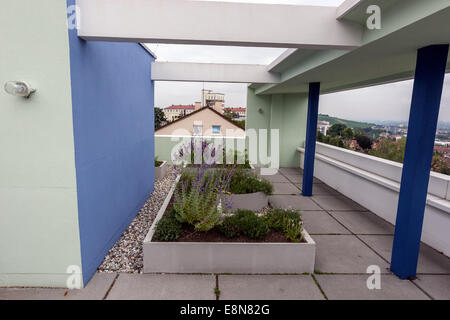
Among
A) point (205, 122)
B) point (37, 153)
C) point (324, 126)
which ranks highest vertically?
point (205, 122)

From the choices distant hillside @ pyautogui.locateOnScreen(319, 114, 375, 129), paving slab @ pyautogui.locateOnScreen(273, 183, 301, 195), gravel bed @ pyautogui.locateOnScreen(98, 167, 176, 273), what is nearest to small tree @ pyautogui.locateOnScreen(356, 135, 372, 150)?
distant hillside @ pyautogui.locateOnScreen(319, 114, 375, 129)

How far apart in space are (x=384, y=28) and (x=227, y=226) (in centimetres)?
289

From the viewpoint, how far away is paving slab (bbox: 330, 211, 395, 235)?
4598 mm

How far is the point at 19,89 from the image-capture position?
2436mm

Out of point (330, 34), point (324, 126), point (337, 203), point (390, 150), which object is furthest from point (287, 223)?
point (324, 126)

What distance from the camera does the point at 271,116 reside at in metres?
10.2

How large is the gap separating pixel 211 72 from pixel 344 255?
450cm

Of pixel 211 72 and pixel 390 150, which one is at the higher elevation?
pixel 211 72

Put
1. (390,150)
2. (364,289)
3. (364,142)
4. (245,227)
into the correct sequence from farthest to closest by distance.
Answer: (364,142), (390,150), (245,227), (364,289)

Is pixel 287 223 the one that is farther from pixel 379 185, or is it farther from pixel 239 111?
pixel 239 111

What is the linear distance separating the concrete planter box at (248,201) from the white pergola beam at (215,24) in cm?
317

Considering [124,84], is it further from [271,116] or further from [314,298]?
[271,116]
